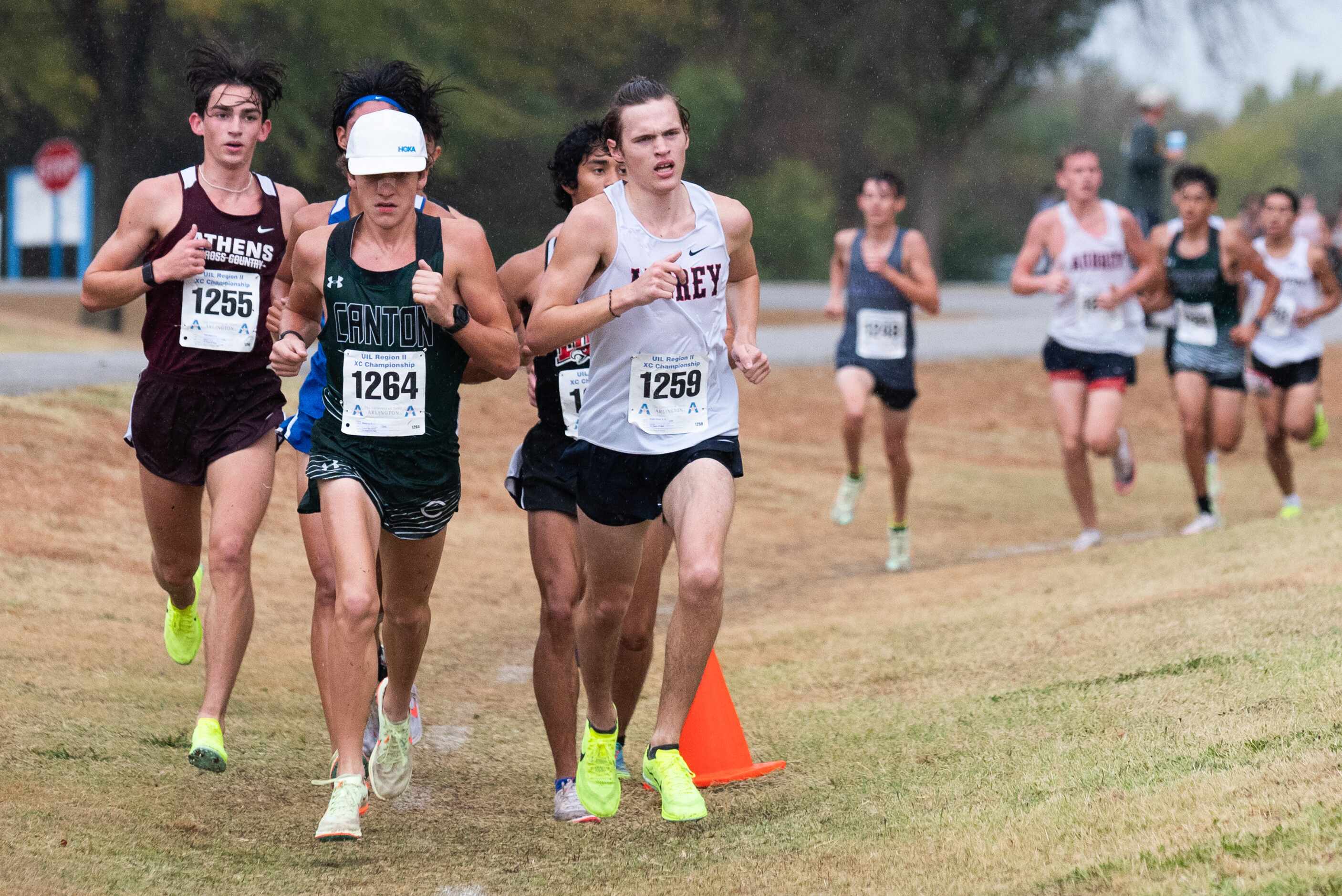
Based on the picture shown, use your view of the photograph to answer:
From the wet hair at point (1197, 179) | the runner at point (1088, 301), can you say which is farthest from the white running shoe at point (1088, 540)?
the wet hair at point (1197, 179)

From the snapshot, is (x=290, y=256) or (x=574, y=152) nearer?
(x=290, y=256)

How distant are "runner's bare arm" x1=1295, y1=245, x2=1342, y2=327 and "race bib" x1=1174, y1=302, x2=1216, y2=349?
40.9 inches

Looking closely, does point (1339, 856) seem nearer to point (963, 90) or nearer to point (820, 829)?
point (820, 829)

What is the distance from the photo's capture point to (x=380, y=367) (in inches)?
185

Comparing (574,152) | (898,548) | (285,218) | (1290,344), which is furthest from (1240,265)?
(285,218)

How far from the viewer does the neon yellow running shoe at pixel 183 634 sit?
20.4 ft

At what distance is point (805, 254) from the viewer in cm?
3728

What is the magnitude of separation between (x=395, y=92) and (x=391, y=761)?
2.20 m

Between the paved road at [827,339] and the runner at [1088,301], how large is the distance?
6.88m

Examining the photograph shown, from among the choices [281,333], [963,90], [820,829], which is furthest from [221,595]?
[963,90]

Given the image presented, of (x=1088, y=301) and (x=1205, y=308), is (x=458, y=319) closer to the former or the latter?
(x=1088, y=301)

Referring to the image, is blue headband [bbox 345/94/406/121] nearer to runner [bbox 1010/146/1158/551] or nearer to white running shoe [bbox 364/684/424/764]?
white running shoe [bbox 364/684/424/764]

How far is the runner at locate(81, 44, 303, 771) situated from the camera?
545 centimetres

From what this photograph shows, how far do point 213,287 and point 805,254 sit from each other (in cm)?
3234
